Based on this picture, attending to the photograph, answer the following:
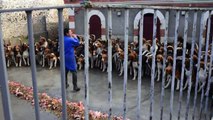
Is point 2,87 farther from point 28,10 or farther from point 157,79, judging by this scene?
point 157,79

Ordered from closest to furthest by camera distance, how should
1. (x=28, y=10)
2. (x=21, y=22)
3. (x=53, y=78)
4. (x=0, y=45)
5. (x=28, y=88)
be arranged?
(x=0, y=45)
(x=28, y=10)
(x=28, y=88)
(x=53, y=78)
(x=21, y=22)

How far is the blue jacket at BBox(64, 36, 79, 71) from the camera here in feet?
25.2

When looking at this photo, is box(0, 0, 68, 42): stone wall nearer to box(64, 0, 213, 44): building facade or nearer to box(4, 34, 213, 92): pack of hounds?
box(64, 0, 213, 44): building facade

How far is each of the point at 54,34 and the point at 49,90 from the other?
707cm

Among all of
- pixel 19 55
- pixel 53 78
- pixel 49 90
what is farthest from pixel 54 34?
pixel 49 90

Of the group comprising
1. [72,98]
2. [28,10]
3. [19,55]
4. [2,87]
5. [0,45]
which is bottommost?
[72,98]

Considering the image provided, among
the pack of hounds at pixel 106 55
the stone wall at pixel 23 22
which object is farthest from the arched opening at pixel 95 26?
the stone wall at pixel 23 22

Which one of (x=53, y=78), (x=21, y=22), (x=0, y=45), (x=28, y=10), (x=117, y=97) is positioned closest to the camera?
(x=0, y=45)

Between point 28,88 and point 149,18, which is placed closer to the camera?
point 28,88

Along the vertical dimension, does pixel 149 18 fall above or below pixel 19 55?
above

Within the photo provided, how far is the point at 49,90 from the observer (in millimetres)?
10344

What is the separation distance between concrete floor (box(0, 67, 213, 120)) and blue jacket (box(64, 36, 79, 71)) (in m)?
1.04

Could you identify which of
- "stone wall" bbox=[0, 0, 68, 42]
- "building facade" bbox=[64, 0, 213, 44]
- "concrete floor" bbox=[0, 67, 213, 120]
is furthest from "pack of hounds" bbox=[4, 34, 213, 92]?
"stone wall" bbox=[0, 0, 68, 42]

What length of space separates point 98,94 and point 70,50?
2006 mm
